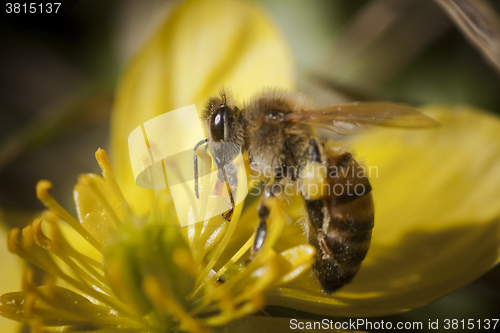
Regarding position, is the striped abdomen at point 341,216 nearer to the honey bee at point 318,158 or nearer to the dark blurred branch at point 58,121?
the honey bee at point 318,158

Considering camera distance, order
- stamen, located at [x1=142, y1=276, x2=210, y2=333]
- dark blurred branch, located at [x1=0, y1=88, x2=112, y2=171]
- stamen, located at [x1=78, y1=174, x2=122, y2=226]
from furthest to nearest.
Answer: dark blurred branch, located at [x1=0, y1=88, x2=112, y2=171], stamen, located at [x1=78, y1=174, x2=122, y2=226], stamen, located at [x1=142, y1=276, x2=210, y2=333]

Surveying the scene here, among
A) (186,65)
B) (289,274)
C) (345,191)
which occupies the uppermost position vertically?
(186,65)

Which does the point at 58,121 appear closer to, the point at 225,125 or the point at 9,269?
the point at 9,269

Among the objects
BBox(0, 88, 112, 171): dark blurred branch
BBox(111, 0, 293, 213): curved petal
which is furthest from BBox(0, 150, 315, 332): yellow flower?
BBox(0, 88, 112, 171): dark blurred branch

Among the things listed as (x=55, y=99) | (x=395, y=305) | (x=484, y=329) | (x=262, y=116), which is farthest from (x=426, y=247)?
(x=55, y=99)

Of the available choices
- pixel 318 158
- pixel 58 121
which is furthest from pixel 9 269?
pixel 318 158

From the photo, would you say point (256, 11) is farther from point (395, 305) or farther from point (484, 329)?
point (484, 329)

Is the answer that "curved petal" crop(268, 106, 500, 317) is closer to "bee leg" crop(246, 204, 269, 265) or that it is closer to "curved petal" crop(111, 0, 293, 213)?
"bee leg" crop(246, 204, 269, 265)
